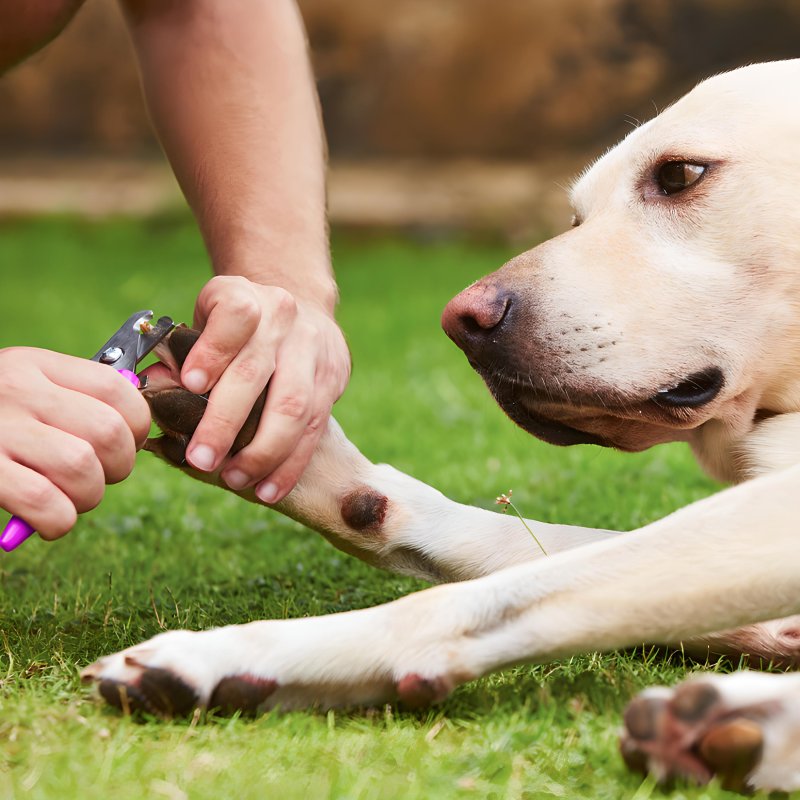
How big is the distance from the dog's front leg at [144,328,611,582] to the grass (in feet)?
0.60

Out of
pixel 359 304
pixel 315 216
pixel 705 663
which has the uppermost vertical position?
pixel 315 216

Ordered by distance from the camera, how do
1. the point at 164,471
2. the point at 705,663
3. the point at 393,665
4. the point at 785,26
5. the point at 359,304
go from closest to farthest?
the point at 393,665 → the point at 705,663 → the point at 164,471 → the point at 359,304 → the point at 785,26

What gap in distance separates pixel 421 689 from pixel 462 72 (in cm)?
1083

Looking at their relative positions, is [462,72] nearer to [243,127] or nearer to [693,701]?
[243,127]

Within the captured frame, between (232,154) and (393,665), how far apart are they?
1464 millimetres

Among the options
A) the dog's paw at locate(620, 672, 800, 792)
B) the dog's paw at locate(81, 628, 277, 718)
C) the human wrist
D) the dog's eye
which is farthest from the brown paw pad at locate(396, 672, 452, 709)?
the dog's eye

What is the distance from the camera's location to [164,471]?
15.1ft

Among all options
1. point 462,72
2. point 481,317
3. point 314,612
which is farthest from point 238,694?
point 462,72

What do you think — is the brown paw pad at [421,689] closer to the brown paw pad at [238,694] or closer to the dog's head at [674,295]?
the brown paw pad at [238,694]

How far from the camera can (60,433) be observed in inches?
73.4

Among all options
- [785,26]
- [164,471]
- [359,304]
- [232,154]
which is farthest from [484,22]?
[232,154]

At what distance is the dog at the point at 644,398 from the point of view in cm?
179

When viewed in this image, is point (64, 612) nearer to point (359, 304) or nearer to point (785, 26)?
point (359, 304)

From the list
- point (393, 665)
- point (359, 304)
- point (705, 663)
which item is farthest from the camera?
point (359, 304)
